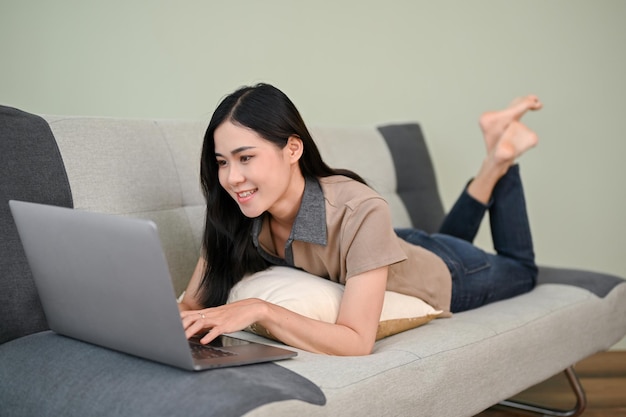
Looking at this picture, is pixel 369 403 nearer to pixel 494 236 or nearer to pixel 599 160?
pixel 494 236

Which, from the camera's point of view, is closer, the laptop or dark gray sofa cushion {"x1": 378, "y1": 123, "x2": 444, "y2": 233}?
the laptop

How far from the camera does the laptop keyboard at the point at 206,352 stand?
1.33 meters

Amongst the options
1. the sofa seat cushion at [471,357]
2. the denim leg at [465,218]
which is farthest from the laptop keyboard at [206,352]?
the denim leg at [465,218]

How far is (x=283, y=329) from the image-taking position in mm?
1546

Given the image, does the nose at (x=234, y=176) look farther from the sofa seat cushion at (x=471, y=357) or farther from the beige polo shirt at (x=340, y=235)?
the sofa seat cushion at (x=471, y=357)

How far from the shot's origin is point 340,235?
1726 mm

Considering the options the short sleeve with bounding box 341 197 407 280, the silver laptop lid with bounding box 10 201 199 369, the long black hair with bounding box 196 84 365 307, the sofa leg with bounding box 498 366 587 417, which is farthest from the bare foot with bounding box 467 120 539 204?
the silver laptop lid with bounding box 10 201 199 369

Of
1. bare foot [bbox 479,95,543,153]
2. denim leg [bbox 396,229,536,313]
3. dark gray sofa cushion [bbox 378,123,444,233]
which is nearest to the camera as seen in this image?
denim leg [bbox 396,229,536,313]

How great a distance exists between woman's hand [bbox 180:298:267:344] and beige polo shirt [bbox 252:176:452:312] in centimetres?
27

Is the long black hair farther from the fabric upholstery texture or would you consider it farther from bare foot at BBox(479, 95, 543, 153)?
bare foot at BBox(479, 95, 543, 153)

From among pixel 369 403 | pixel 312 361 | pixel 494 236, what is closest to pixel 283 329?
pixel 312 361

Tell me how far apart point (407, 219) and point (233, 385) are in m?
1.68

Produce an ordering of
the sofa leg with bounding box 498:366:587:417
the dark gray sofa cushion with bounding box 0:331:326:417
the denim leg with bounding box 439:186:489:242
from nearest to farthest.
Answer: the dark gray sofa cushion with bounding box 0:331:326:417 < the sofa leg with bounding box 498:366:587:417 < the denim leg with bounding box 439:186:489:242

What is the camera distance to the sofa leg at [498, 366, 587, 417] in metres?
2.45
